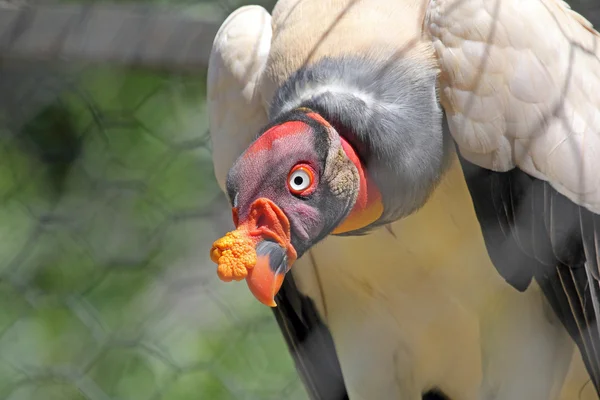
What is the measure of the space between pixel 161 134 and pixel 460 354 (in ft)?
3.59

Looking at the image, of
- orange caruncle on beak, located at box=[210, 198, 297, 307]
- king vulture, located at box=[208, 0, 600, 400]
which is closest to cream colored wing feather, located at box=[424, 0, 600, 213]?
king vulture, located at box=[208, 0, 600, 400]

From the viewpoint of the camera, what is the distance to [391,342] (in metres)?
1.67

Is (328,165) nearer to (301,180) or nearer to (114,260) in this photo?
(301,180)

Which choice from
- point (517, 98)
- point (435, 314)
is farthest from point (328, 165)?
point (435, 314)

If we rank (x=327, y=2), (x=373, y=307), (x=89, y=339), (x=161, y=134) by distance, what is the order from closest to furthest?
(x=327, y=2)
(x=373, y=307)
(x=161, y=134)
(x=89, y=339)

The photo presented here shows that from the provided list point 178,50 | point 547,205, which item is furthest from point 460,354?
point 178,50

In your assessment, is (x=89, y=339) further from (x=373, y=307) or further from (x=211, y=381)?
(x=373, y=307)

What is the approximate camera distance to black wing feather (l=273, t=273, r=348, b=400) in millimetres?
1683

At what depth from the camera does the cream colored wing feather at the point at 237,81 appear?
57.6 inches

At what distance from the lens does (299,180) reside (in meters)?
1.20

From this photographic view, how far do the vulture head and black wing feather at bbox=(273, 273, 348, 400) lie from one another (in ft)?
1.16

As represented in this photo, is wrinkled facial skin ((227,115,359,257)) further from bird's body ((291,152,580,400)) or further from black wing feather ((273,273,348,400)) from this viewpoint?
black wing feather ((273,273,348,400))

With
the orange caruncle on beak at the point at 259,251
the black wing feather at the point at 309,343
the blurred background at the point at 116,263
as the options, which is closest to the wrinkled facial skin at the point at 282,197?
the orange caruncle on beak at the point at 259,251

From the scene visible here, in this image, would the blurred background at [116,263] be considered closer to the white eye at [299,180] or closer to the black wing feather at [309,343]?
the black wing feather at [309,343]
